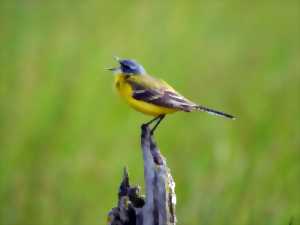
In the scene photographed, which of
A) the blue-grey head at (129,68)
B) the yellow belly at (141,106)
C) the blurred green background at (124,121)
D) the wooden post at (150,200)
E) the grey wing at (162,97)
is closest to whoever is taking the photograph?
the wooden post at (150,200)

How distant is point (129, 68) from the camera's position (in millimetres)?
6254

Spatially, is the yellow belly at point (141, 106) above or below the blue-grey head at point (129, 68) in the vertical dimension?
below

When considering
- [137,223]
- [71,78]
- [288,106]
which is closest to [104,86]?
[71,78]

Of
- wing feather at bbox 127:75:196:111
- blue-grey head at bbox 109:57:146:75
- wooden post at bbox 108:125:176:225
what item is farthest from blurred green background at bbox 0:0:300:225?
wooden post at bbox 108:125:176:225

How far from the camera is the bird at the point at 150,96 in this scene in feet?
18.8

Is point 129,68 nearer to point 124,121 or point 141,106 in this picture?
point 141,106

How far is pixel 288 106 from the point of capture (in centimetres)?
741

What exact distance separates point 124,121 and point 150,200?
8.15 ft

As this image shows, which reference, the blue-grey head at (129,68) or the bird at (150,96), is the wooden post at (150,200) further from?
the blue-grey head at (129,68)

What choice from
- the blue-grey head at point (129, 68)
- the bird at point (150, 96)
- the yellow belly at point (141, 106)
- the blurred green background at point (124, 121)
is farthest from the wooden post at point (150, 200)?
the blurred green background at point (124, 121)

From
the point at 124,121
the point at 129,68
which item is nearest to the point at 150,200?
the point at 129,68

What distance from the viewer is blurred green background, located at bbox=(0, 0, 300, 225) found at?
6676 millimetres

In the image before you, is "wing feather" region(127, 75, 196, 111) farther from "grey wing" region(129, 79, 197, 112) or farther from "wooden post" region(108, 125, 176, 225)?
"wooden post" region(108, 125, 176, 225)

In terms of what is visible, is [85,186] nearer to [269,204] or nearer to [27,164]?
[27,164]
